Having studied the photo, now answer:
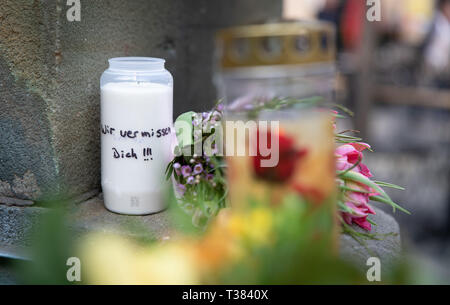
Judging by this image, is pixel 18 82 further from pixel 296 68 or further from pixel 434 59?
pixel 434 59

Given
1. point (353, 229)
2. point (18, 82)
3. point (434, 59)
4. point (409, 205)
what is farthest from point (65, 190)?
point (434, 59)

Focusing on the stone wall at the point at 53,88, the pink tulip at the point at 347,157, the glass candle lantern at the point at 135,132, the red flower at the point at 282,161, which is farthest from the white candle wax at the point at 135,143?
the red flower at the point at 282,161

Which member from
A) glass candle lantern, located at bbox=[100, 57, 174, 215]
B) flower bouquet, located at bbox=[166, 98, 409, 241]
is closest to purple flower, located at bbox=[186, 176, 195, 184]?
flower bouquet, located at bbox=[166, 98, 409, 241]

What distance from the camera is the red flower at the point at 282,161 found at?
0.56 m

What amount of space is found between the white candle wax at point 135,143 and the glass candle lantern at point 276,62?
74 cm

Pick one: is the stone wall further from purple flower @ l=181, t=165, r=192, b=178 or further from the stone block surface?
the stone block surface

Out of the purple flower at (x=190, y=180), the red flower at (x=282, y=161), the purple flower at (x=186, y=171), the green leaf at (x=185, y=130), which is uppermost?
the red flower at (x=282, y=161)

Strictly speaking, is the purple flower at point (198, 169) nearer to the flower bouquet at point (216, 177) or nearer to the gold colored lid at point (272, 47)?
the flower bouquet at point (216, 177)

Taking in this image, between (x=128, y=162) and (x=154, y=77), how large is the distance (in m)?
0.21

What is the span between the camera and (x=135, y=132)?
1.31 metres

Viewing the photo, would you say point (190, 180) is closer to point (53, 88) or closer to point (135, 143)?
point (135, 143)

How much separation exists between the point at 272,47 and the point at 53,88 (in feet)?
3.02

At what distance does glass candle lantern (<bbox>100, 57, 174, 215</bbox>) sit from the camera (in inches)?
51.5

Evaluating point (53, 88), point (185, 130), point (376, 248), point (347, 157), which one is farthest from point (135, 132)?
point (376, 248)
